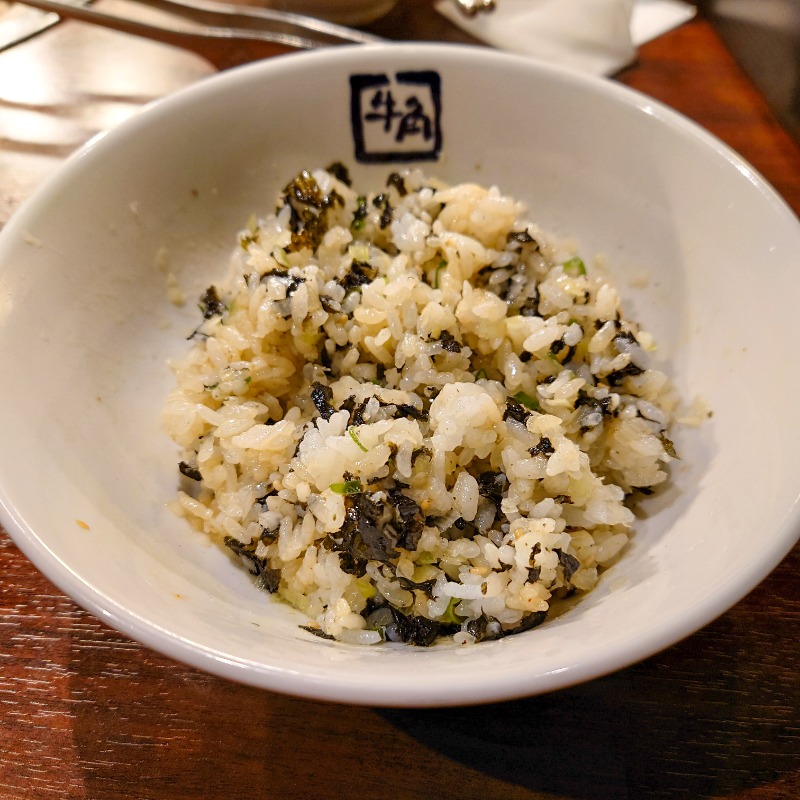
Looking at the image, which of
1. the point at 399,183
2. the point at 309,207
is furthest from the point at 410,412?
the point at 399,183

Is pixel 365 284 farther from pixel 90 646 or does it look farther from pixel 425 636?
pixel 90 646

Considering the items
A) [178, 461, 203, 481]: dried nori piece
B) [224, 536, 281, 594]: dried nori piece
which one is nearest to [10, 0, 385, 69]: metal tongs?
[178, 461, 203, 481]: dried nori piece

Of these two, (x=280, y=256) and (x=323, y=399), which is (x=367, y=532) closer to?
(x=323, y=399)

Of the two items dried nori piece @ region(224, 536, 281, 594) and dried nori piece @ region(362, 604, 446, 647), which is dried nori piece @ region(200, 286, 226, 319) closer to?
dried nori piece @ region(224, 536, 281, 594)

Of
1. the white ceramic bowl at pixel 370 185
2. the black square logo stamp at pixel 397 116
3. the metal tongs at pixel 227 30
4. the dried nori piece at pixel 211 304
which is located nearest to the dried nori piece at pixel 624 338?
the white ceramic bowl at pixel 370 185

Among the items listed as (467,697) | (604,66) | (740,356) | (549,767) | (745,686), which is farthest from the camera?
(604,66)

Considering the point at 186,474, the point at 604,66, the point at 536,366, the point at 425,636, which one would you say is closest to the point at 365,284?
the point at 536,366
